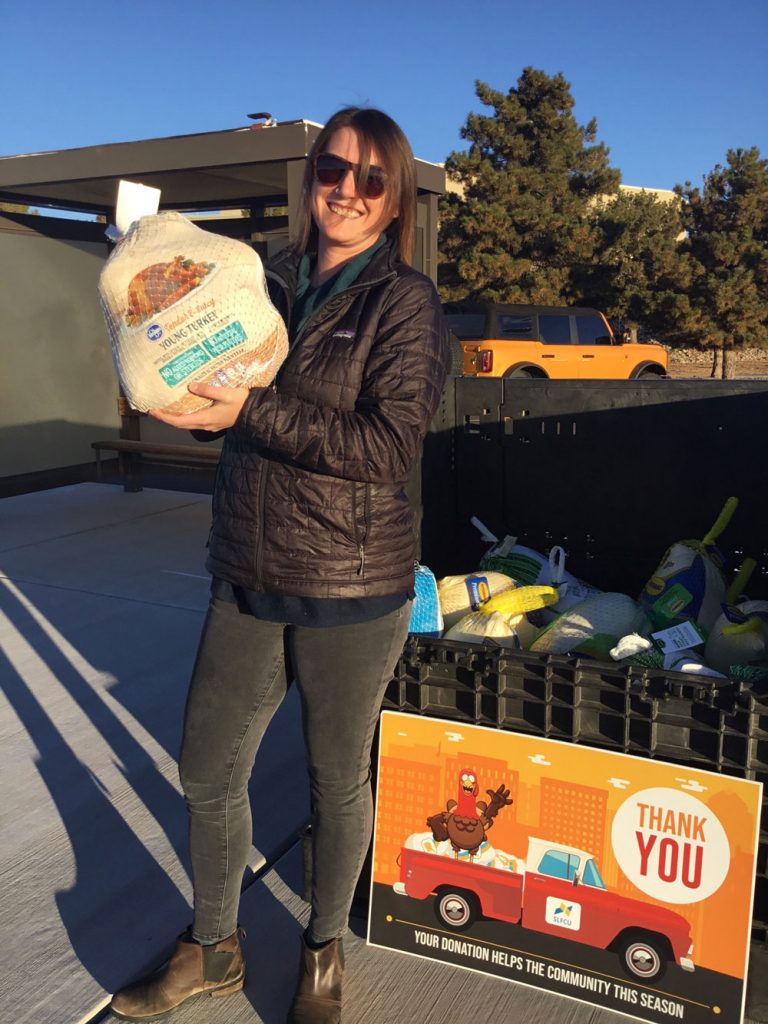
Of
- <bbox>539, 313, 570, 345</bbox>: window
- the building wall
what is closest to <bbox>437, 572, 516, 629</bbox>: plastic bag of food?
the building wall

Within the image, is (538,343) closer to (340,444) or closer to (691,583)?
(691,583)

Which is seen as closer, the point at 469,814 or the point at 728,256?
the point at 469,814

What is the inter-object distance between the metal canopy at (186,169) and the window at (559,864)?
491 centimetres

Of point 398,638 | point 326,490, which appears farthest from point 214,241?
point 398,638

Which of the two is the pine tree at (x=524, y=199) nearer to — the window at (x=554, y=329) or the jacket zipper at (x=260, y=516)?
the window at (x=554, y=329)

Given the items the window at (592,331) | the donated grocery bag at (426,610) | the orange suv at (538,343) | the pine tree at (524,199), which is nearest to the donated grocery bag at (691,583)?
the donated grocery bag at (426,610)

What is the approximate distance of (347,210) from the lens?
184 centimetres

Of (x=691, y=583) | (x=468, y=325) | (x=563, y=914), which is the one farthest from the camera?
(x=468, y=325)

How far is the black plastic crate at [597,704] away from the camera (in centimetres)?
184

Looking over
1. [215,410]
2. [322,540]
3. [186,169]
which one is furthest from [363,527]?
[186,169]

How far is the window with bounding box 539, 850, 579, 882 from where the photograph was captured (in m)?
1.98

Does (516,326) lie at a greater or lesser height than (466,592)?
greater

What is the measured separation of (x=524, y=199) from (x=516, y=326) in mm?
14770

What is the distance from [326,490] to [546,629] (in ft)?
3.21
